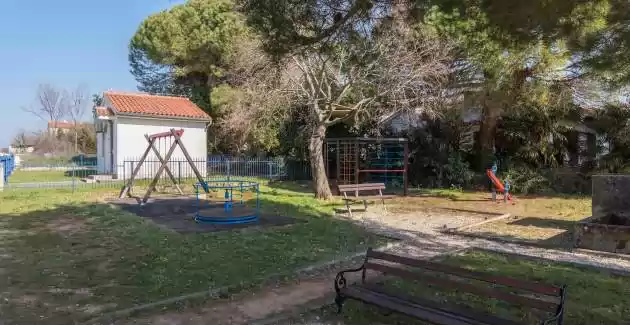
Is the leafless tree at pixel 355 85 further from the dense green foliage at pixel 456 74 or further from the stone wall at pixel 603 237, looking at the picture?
the stone wall at pixel 603 237

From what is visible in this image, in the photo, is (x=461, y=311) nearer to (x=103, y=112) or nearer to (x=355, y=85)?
(x=355, y=85)

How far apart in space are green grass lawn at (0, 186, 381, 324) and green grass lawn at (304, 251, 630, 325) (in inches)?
68.0

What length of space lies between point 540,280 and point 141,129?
71.2ft

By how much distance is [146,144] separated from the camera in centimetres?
2488

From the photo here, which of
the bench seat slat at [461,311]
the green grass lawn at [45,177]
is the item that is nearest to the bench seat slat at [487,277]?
the bench seat slat at [461,311]

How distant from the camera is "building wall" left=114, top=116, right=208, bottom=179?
23.6 m

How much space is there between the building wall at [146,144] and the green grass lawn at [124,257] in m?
10.5

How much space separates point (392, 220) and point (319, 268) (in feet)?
18.3

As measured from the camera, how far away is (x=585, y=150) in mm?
20078

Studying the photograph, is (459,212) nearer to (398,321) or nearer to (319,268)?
(319,268)

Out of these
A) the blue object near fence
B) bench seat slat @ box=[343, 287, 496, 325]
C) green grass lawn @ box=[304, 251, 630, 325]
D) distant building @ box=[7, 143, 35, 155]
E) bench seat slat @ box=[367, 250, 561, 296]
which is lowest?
green grass lawn @ box=[304, 251, 630, 325]

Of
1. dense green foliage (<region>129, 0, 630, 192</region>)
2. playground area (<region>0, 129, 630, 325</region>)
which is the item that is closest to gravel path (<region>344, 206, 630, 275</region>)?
playground area (<region>0, 129, 630, 325</region>)

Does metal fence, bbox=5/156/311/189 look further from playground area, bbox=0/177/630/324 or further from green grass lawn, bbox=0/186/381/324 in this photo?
green grass lawn, bbox=0/186/381/324

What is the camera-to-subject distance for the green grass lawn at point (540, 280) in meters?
5.21
